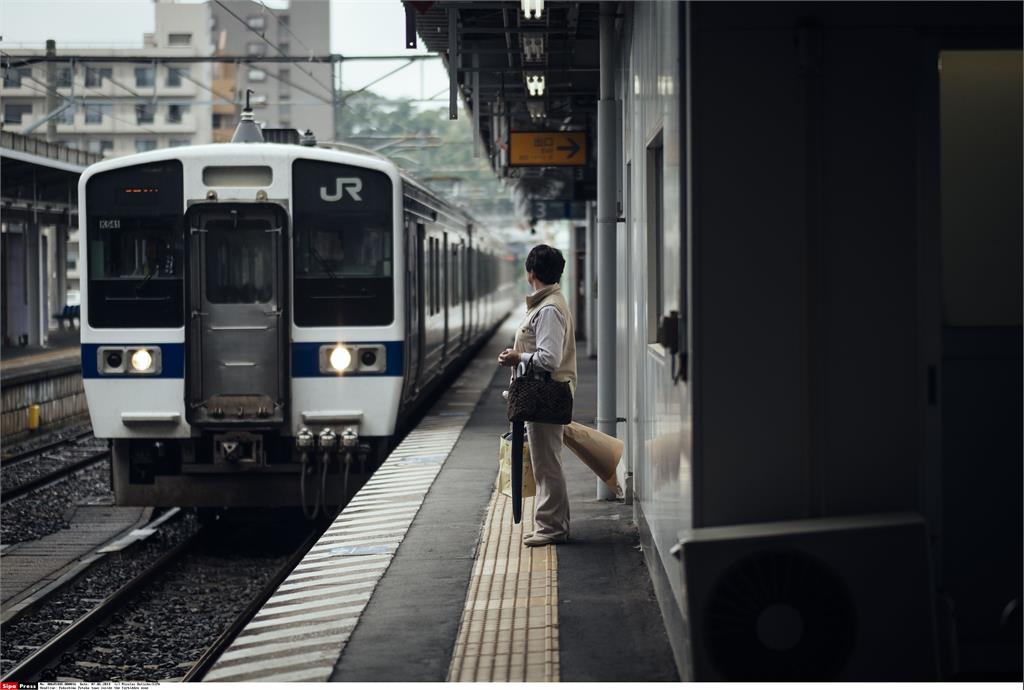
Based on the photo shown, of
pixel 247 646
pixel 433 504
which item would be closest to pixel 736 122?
pixel 247 646

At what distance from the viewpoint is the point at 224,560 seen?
1027cm

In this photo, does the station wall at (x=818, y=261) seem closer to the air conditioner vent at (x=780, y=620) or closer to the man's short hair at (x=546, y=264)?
the air conditioner vent at (x=780, y=620)

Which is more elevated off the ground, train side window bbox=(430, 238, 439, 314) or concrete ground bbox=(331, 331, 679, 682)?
train side window bbox=(430, 238, 439, 314)

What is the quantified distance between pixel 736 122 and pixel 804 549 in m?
1.33

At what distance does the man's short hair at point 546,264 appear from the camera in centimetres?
688

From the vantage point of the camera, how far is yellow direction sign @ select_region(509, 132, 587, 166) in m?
13.7

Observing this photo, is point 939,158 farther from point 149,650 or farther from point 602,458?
point 149,650

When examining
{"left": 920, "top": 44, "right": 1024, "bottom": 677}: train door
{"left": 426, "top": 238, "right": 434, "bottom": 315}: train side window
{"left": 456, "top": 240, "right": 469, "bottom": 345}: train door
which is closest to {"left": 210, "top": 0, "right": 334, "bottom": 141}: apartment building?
{"left": 456, "top": 240, "right": 469, "bottom": 345}: train door

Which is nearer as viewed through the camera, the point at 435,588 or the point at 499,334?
the point at 435,588

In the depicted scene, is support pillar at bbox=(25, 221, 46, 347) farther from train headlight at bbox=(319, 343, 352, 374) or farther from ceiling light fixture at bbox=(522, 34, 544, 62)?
train headlight at bbox=(319, 343, 352, 374)

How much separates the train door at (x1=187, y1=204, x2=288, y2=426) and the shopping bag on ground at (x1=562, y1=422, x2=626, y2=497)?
113 inches

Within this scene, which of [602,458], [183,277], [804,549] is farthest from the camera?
[183,277]

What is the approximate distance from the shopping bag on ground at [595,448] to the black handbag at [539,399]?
0.60 metres

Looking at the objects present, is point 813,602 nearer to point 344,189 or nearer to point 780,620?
point 780,620
